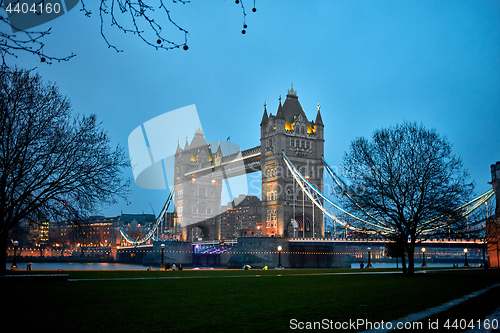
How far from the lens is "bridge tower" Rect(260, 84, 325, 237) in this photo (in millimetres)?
72438

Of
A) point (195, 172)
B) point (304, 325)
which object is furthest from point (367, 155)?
point (195, 172)

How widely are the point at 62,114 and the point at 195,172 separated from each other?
87.1 meters

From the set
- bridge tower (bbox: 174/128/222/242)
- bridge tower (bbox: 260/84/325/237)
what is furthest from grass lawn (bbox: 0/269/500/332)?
bridge tower (bbox: 174/128/222/242)

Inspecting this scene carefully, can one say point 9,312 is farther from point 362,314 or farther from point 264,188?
point 264,188

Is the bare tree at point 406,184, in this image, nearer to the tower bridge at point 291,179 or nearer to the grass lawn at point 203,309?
the grass lawn at point 203,309

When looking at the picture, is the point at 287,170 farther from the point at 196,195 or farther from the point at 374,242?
the point at 196,195

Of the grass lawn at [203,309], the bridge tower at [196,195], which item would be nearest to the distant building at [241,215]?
the bridge tower at [196,195]

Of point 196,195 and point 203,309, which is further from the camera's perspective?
point 196,195

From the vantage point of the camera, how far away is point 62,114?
2309cm

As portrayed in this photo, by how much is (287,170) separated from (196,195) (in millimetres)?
44041

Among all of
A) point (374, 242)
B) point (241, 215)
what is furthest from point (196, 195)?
point (241, 215)

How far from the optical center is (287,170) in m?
73.6

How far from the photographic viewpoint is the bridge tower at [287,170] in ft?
238

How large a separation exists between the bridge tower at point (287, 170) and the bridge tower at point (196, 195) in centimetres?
3375
